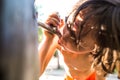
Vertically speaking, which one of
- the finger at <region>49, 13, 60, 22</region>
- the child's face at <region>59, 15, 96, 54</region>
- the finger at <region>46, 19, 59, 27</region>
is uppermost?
the finger at <region>49, 13, 60, 22</region>

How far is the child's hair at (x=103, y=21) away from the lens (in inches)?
28.1

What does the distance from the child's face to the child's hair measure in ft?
0.03

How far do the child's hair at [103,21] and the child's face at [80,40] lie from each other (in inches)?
0.4

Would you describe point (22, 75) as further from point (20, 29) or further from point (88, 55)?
point (88, 55)

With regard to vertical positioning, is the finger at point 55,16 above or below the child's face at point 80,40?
above

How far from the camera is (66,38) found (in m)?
0.73

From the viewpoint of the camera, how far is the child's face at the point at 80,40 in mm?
736

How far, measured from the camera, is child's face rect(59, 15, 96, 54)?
74 centimetres

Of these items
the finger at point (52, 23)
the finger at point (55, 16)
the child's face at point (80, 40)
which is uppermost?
the finger at point (55, 16)

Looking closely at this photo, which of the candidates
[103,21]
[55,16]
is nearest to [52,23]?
[55,16]

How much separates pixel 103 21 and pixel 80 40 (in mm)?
99

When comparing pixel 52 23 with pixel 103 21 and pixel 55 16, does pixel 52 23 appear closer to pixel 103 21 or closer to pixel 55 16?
pixel 55 16

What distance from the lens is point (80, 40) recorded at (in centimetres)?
76

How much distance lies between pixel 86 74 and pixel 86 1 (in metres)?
0.26
